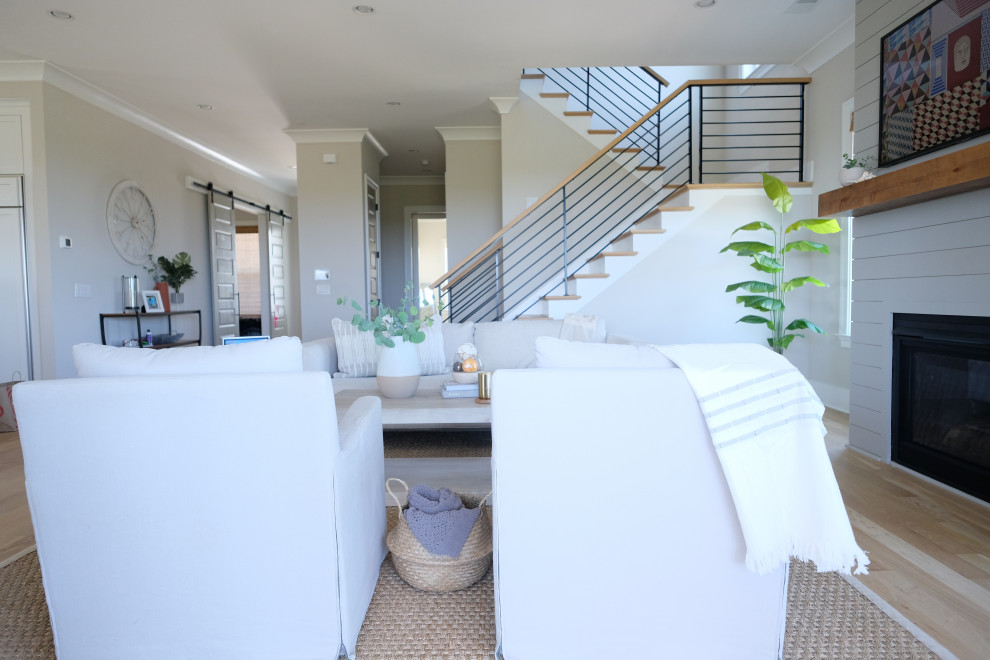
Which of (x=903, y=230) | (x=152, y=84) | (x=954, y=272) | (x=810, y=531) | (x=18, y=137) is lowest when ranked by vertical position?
(x=810, y=531)

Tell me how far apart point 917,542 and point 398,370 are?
2.26m

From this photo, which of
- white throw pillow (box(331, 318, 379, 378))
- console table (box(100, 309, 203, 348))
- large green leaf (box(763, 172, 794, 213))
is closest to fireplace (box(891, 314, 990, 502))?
large green leaf (box(763, 172, 794, 213))

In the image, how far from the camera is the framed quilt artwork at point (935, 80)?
2.46 metres

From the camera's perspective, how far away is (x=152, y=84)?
17.0 ft

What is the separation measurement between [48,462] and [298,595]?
0.68 meters

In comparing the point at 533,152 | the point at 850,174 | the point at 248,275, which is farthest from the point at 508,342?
the point at 248,275

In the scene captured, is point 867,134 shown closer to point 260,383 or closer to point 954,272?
point 954,272

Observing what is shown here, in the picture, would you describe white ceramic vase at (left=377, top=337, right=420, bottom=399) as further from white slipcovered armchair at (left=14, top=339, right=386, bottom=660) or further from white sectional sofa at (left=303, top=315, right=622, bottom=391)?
white slipcovered armchair at (left=14, top=339, right=386, bottom=660)

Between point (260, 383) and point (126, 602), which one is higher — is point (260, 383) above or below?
above

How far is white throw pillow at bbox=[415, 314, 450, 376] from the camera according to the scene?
12.8 ft

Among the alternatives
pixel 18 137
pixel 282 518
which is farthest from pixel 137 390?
pixel 18 137

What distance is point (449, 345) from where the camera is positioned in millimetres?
4121

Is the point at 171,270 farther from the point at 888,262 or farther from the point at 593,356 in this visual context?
the point at 888,262

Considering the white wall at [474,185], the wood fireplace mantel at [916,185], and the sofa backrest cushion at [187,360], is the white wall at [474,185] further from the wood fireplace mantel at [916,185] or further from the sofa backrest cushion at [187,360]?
the sofa backrest cushion at [187,360]
